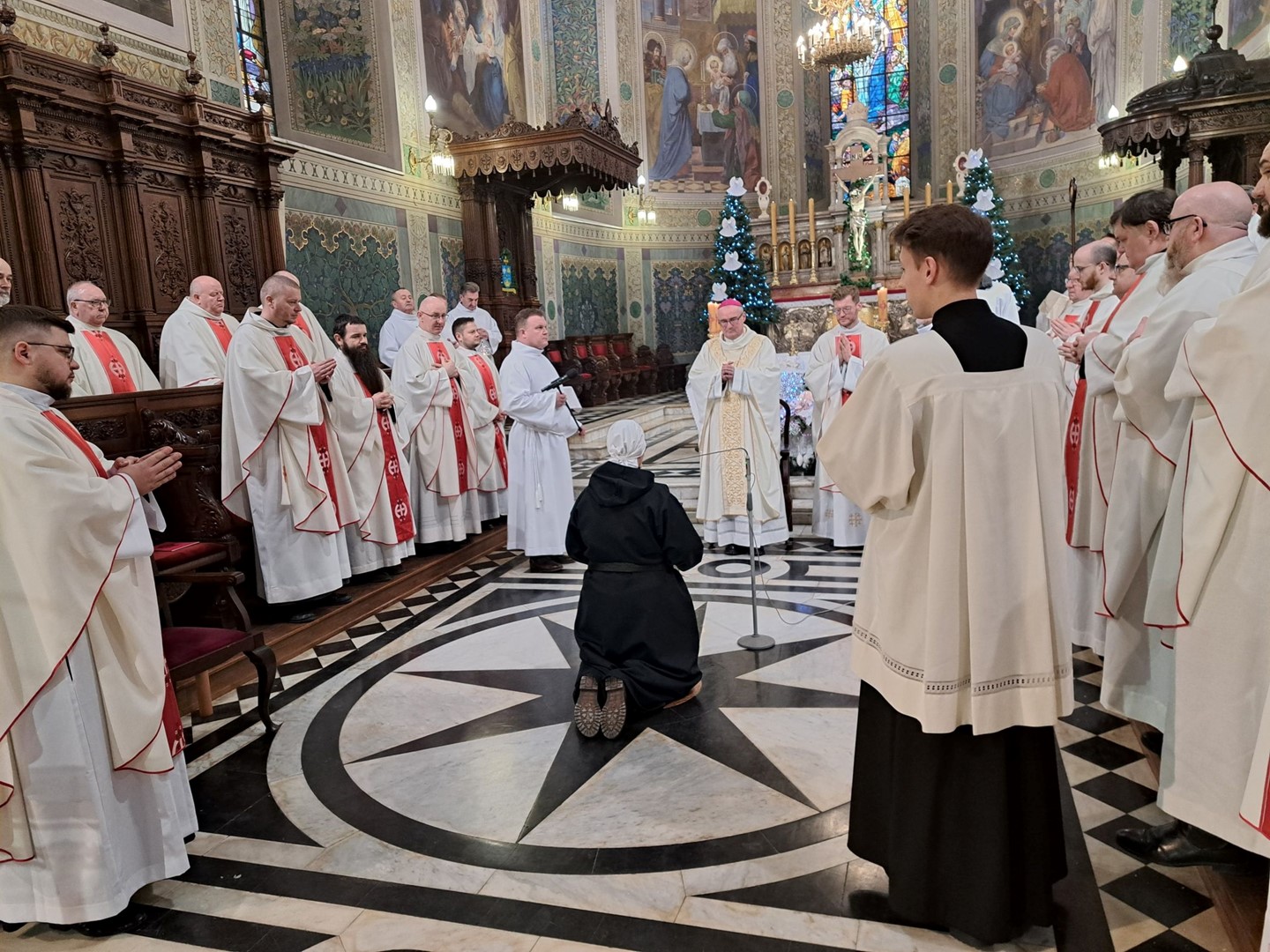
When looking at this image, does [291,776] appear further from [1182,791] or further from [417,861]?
[1182,791]

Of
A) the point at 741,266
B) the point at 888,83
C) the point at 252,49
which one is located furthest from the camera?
the point at 888,83

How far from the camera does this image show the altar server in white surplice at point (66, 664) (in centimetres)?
253

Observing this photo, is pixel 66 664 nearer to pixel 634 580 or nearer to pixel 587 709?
pixel 587 709

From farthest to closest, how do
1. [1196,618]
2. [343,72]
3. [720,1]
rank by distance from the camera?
[720,1]
[343,72]
[1196,618]

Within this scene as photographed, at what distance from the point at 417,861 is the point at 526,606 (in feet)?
10.1

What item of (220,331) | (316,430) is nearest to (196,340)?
(220,331)

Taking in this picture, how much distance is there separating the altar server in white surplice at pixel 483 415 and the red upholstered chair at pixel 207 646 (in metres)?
3.65

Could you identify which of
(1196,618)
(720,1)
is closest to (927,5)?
(720,1)

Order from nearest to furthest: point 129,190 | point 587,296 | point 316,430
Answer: point 316,430 < point 129,190 < point 587,296

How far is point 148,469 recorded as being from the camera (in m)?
2.81

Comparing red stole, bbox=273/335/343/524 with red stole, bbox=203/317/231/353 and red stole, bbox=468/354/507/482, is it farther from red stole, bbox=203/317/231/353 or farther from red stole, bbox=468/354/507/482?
red stole, bbox=468/354/507/482

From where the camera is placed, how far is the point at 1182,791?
2.36 metres

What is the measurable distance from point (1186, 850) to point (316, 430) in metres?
5.20

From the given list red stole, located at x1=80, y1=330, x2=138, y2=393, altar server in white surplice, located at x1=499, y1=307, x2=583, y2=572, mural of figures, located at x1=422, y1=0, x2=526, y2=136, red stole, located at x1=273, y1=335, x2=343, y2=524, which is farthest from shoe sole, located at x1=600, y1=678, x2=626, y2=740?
mural of figures, located at x1=422, y1=0, x2=526, y2=136
